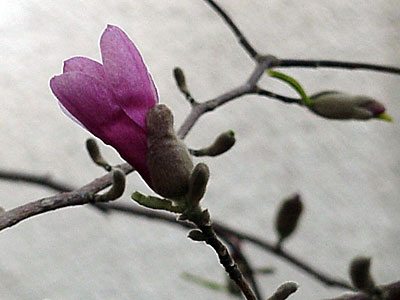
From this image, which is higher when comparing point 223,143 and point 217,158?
point 223,143

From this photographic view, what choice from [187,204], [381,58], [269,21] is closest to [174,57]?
[269,21]

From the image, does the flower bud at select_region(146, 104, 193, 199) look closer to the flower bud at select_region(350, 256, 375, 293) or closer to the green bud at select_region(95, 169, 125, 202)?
the green bud at select_region(95, 169, 125, 202)

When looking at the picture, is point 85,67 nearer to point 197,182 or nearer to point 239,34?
point 197,182

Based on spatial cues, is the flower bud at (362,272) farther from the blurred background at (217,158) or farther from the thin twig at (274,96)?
the blurred background at (217,158)

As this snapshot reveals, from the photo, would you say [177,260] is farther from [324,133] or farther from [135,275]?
[324,133]

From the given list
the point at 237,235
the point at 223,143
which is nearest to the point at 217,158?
the point at 237,235

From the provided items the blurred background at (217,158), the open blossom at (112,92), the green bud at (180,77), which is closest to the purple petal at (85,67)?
the open blossom at (112,92)

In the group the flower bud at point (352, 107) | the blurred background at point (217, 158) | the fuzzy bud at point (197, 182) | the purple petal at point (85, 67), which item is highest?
the purple petal at point (85, 67)
